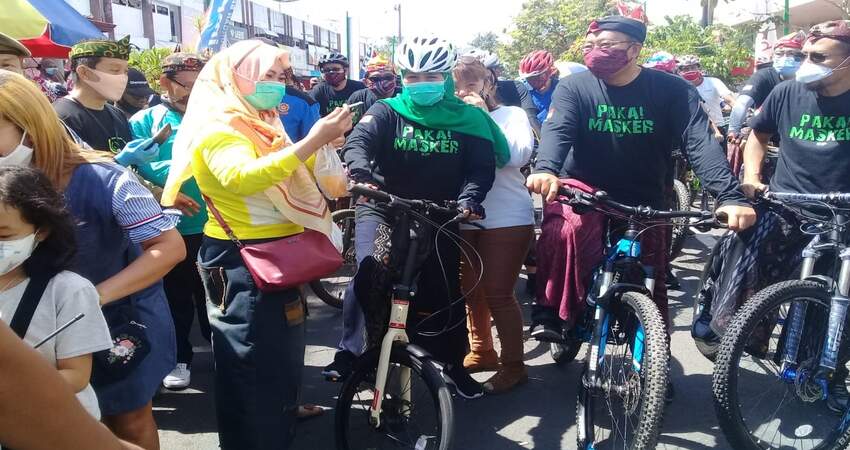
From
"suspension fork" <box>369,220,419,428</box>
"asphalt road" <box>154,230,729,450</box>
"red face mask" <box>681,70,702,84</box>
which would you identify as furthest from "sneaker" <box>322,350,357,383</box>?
"red face mask" <box>681,70,702,84</box>

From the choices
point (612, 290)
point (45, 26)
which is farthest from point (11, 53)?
point (612, 290)

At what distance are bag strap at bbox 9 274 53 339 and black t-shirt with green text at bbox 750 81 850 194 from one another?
133 inches

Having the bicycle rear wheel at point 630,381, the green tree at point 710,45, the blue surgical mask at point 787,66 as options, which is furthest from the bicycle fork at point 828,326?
the green tree at point 710,45

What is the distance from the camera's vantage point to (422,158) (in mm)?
3355

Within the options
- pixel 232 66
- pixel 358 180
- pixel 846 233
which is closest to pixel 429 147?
pixel 358 180

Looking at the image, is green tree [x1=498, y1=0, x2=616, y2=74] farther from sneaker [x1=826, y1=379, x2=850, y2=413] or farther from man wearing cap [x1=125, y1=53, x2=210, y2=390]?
sneaker [x1=826, y1=379, x2=850, y2=413]

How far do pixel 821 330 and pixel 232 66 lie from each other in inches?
106

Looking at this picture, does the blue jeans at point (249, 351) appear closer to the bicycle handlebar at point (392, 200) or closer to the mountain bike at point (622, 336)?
the bicycle handlebar at point (392, 200)

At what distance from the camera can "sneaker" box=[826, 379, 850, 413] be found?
310 centimetres

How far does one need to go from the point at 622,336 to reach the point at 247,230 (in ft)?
5.41

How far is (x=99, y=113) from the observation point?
12.4 feet

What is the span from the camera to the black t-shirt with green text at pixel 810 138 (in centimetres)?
338

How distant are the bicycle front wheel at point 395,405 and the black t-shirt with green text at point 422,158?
2.85 ft

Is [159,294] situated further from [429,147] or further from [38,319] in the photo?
[429,147]
